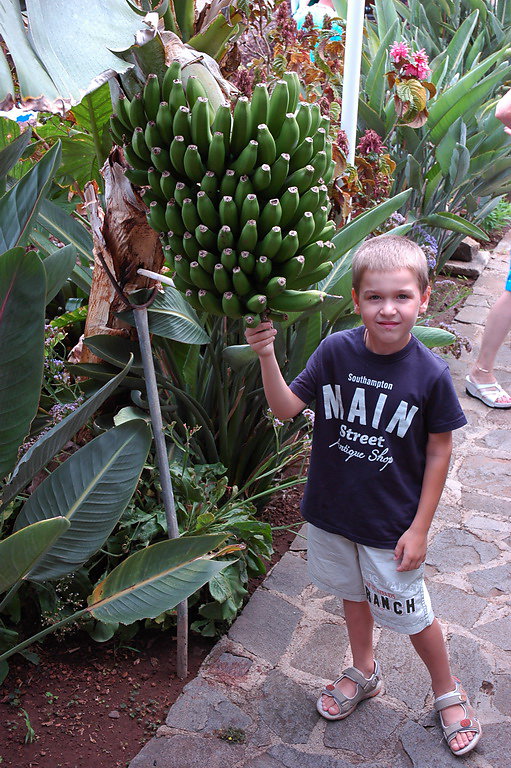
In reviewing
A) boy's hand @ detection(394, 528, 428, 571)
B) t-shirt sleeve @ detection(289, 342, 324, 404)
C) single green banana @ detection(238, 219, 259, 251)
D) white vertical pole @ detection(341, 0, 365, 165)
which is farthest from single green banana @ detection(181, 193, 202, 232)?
white vertical pole @ detection(341, 0, 365, 165)

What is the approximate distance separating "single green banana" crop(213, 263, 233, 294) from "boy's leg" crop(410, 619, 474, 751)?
3.76 ft

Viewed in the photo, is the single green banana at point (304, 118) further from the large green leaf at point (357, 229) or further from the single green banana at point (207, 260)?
the large green leaf at point (357, 229)

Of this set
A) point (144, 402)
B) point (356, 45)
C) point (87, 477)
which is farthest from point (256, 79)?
point (87, 477)

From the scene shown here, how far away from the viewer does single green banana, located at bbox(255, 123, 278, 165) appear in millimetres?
1513

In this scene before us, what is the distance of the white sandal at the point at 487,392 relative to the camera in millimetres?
4199

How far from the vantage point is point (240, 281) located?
1.54m

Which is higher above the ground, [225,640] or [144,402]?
[144,402]

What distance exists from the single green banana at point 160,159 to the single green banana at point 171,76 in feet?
0.41

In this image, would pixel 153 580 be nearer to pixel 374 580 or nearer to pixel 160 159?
pixel 374 580

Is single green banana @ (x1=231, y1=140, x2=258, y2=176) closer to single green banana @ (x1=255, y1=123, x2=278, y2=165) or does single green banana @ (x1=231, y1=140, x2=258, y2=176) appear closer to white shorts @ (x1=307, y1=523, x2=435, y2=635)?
single green banana @ (x1=255, y1=123, x2=278, y2=165)

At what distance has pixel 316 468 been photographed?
A: 2.06 meters

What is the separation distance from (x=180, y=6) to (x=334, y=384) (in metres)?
1.10

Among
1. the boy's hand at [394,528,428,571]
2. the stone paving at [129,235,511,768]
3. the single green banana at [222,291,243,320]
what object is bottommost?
the stone paving at [129,235,511,768]

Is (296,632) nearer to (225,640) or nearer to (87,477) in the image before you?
(225,640)
